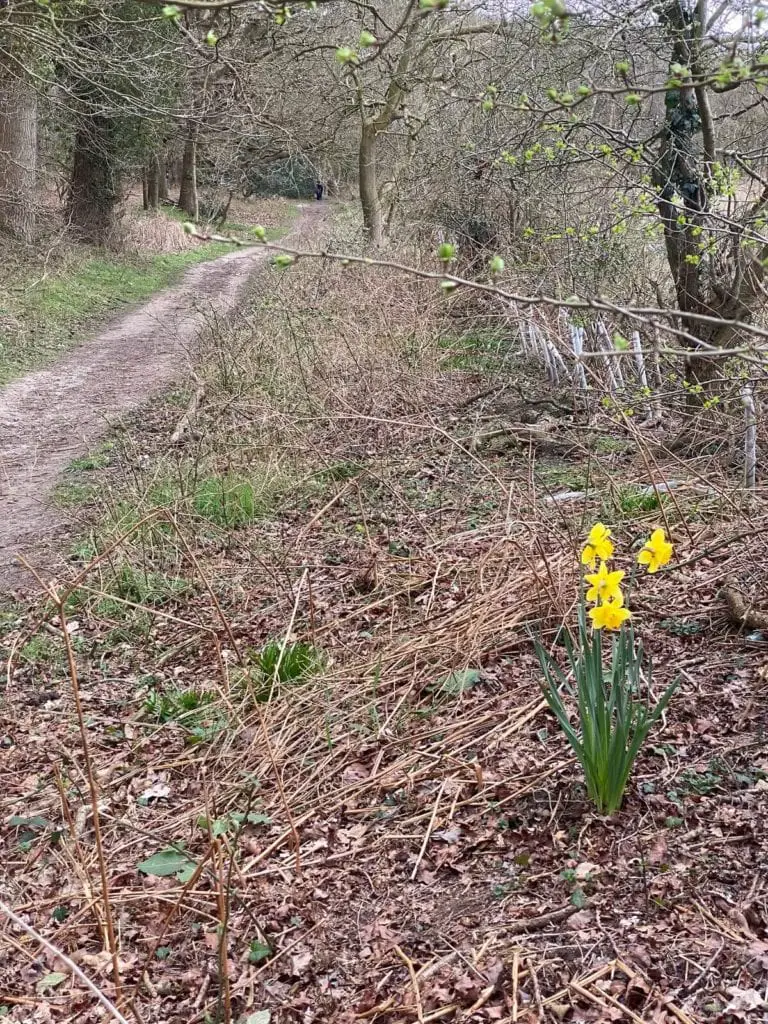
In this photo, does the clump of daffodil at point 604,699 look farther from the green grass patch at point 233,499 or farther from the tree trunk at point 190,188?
the tree trunk at point 190,188

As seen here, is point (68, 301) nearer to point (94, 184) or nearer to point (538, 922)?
point (94, 184)

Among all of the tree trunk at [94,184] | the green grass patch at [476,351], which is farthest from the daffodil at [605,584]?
the tree trunk at [94,184]

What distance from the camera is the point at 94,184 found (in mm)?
17484

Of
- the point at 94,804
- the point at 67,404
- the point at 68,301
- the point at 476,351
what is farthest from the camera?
the point at 68,301

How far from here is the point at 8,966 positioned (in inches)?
107

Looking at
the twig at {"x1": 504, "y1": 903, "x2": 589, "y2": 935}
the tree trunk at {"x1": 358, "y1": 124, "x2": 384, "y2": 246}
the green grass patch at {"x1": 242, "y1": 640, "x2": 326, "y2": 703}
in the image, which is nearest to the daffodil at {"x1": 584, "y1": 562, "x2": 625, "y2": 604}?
the twig at {"x1": 504, "y1": 903, "x2": 589, "y2": 935}

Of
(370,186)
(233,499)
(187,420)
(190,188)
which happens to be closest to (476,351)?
(187,420)

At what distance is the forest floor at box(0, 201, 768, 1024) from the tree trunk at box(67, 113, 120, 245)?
12.7 m

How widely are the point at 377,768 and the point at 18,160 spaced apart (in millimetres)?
13911

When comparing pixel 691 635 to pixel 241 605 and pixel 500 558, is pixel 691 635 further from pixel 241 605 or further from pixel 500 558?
pixel 241 605

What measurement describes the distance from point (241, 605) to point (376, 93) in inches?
575

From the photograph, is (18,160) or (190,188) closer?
(18,160)

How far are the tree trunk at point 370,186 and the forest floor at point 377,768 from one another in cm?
1213

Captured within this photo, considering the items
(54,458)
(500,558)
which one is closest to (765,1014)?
(500,558)
